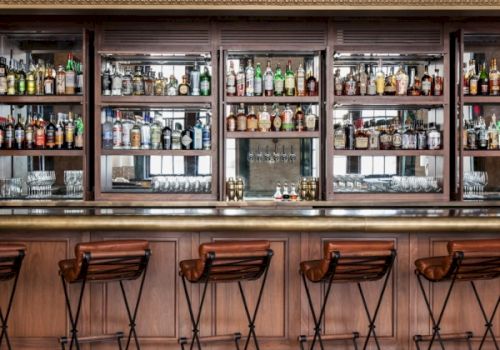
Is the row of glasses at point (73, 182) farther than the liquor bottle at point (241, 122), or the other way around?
the row of glasses at point (73, 182)

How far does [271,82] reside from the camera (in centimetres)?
575

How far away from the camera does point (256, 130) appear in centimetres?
575

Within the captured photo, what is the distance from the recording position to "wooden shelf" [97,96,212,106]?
5.57 meters

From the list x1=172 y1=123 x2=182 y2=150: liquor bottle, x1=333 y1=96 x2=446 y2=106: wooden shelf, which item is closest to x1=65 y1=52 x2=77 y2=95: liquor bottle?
x1=172 y1=123 x2=182 y2=150: liquor bottle

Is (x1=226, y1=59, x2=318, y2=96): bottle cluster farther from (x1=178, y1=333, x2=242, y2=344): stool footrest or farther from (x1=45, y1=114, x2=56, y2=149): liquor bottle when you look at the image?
(x1=178, y1=333, x2=242, y2=344): stool footrest

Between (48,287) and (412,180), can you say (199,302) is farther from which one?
(412,180)

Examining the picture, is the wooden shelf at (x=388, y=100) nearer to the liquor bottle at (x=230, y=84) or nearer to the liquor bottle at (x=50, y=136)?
the liquor bottle at (x=230, y=84)

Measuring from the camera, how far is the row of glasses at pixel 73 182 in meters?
5.84

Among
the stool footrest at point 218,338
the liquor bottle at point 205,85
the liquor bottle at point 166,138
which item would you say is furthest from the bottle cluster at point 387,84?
the stool footrest at point 218,338

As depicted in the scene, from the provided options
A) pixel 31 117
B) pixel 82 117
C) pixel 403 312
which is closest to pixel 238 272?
pixel 403 312

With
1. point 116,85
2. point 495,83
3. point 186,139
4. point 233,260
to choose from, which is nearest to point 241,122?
point 186,139

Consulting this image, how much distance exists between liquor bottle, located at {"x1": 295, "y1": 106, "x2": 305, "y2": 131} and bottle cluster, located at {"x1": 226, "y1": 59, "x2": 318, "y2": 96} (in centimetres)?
17

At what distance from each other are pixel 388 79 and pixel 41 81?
10.4 feet

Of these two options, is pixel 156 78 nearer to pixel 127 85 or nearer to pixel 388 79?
pixel 127 85
